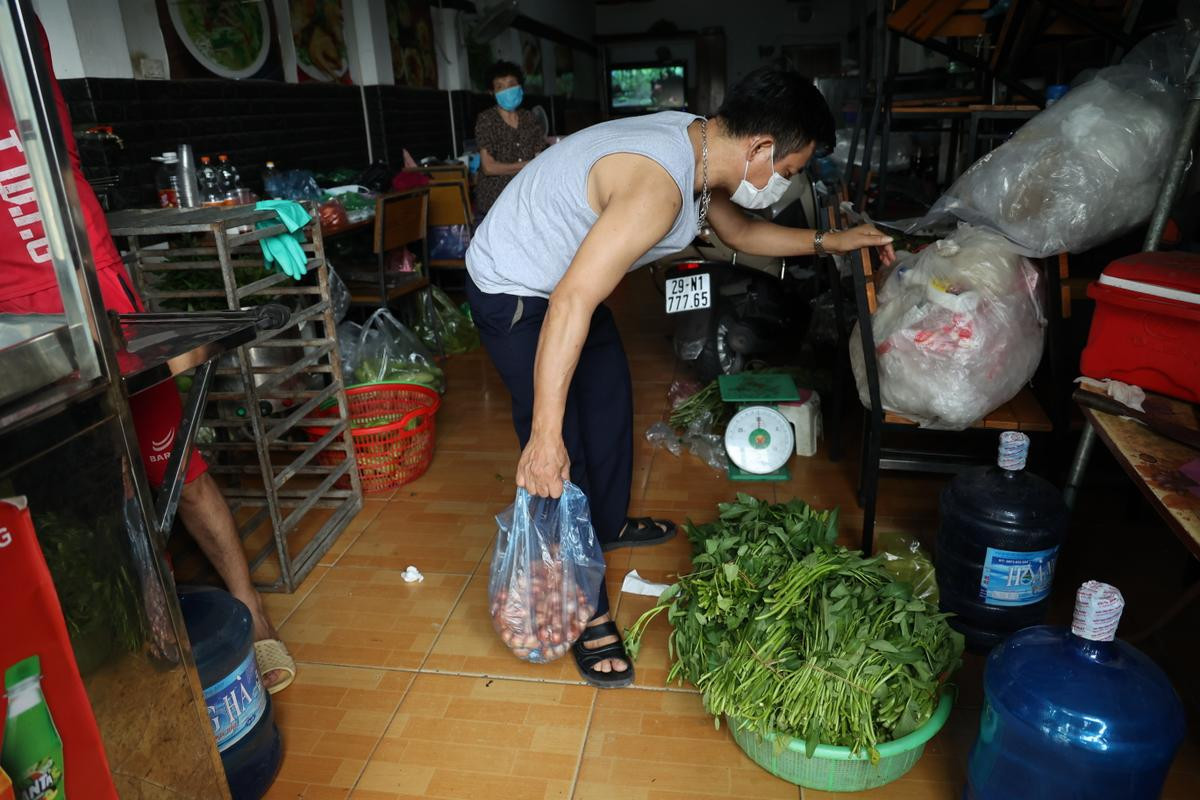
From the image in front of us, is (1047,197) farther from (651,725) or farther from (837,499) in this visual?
(651,725)

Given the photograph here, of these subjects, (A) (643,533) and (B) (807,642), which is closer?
(B) (807,642)

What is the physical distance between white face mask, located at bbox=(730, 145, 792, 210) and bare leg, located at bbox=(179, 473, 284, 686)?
1.47m

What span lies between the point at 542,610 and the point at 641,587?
1.65 ft

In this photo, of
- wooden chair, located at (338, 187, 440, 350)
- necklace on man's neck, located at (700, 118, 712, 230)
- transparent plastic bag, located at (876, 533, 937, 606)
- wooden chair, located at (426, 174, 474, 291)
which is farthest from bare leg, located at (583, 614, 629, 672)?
wooden chair, located at (426, 174, 474, 291)

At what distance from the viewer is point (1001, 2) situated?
3539 millimetres

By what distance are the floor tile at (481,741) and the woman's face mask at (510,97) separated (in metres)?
3.79

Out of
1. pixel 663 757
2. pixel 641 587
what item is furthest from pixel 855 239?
pixel 663 757

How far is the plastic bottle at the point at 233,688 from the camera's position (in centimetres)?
Answer: 153

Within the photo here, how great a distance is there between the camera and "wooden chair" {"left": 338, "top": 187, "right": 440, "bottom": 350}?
3.94 meters

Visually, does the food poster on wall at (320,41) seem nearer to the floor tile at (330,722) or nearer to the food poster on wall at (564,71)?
the floor tile at (330,722)

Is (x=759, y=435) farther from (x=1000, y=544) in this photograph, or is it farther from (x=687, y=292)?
(x=1000, y=544)

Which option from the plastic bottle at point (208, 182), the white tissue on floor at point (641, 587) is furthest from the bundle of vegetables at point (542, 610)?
the plastic bottle at point (208, 182)

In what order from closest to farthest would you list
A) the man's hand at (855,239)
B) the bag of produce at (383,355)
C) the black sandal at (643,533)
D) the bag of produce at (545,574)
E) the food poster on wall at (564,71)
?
the bag of produce at (545,574)
the man's hand at (855,239)
the black sandal at (643,533)
the bag of produce at (383,355)
the food poster on wall at (564,71)

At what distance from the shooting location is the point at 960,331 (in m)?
2.05
